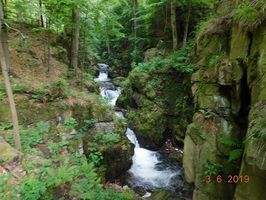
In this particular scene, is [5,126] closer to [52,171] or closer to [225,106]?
[52,171]

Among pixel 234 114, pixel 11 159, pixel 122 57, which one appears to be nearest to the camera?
pixel 11 159

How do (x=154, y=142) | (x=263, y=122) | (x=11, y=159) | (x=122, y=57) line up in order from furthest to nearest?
(x=122, y=57) → (x=154, y=142) → (x=11, y=159) → (x=263, y=122)

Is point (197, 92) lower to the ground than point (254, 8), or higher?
lower

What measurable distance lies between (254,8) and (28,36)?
1005cm

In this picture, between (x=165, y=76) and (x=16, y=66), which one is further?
(x=165, y=76)

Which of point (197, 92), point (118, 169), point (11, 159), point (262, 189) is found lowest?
point (118, 169)

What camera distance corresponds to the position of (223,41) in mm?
9375

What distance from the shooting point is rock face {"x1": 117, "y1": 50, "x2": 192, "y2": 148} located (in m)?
12.6

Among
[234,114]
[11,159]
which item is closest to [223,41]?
[234,114]

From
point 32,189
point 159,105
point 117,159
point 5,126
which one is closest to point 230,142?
point 117,159

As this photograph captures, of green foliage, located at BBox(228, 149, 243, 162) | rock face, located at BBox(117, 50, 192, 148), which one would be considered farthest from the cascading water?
green foliage, located at BBox(228, 149, 243, 162)

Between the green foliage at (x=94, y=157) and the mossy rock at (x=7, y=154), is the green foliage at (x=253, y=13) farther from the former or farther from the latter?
the mossy rock at (x=7, y=154)

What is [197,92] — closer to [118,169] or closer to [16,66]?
[118,169]

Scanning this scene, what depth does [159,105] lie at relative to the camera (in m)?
13.2
